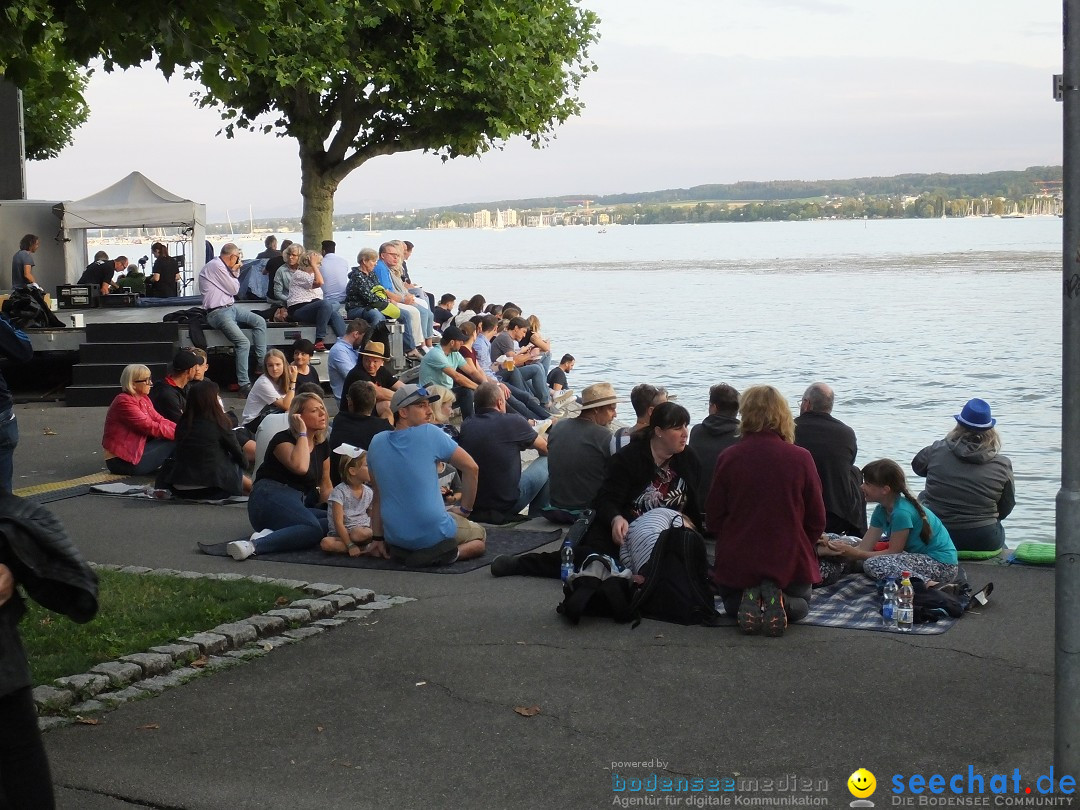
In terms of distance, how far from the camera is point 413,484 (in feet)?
30.1

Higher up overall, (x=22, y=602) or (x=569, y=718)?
(x=22, y=602)

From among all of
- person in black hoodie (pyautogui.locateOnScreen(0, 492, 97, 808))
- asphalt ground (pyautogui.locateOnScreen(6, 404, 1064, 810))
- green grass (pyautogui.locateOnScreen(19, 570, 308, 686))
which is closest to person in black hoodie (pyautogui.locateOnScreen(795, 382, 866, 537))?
asphalt ground (pyautogui.locateOnScreen(6, 404, 1064, 810))

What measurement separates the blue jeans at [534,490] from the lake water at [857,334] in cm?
743

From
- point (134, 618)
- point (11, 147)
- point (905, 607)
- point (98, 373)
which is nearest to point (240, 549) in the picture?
point (134, 618)

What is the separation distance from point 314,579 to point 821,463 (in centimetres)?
376

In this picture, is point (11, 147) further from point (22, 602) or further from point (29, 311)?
point (22, 602)

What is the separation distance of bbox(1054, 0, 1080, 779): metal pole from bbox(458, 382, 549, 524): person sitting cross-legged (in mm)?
6945

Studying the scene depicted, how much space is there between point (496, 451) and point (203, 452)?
9.36 ft

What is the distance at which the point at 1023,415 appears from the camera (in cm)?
3164

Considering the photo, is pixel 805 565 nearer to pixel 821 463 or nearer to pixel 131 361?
pixel 821 463

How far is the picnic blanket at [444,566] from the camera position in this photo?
30.7ft

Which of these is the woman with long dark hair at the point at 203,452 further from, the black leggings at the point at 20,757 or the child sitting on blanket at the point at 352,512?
the black leggings at the point at 20,757

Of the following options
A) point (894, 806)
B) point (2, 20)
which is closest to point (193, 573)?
point (2, 20)

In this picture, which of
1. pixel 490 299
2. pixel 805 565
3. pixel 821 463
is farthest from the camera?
pixel 490 299
